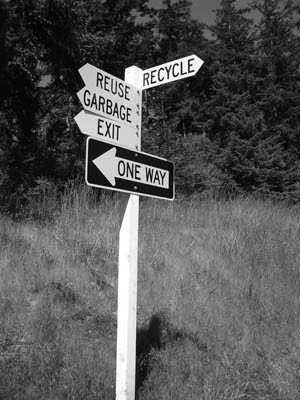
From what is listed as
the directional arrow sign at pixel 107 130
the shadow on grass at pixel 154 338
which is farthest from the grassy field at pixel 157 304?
the directional arrow sign at pixel 107 130

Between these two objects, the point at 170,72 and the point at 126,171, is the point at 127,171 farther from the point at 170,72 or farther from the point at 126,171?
the point at 170,72

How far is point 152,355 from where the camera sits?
437 cm

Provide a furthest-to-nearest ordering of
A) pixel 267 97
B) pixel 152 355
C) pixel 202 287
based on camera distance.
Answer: pixel 267 97 → pixel 202 287 → pixel 152 355

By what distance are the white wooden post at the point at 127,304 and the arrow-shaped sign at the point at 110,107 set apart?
644 mm

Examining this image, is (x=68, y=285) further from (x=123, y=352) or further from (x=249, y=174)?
(x=249, y=174)

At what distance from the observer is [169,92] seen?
3409 centimetres

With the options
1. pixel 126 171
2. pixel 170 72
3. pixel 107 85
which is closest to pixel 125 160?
pixel 126 171

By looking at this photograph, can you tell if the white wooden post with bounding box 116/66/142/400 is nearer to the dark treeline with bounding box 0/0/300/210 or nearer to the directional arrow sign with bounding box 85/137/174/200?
the directional arrow sign with bounding box 85/137/174/200

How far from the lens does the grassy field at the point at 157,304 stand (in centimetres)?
395

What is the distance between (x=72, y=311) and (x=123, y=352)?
1664mm

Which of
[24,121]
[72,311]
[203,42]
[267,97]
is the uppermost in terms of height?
[203,42]

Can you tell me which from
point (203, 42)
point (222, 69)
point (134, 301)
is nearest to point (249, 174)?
point (222, 69)

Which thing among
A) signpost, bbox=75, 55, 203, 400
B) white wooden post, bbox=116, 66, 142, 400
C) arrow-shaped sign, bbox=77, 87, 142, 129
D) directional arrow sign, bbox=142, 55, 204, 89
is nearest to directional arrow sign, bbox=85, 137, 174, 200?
signpost, bbox=75, 55, 203, 400

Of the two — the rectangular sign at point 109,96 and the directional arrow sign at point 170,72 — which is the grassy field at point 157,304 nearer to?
the rectangular sign at point 109,96
